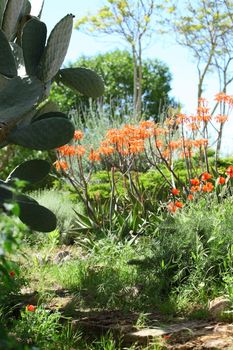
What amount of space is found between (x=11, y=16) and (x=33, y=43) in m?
0.56

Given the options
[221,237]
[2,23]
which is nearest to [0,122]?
[2,23]

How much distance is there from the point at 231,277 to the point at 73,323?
104cm

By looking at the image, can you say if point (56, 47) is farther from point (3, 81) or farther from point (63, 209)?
point (63, 209)

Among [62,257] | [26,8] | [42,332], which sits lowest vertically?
[62,257]

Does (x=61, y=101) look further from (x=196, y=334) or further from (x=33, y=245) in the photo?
(x=196, y=334)

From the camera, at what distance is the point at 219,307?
4160 millimetres

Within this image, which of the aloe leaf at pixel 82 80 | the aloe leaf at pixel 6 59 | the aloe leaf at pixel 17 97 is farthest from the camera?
the aloe leaf at pixel 82 80

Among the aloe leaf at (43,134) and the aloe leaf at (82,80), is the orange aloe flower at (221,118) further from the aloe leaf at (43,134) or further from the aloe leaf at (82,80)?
the aloe leaf at (43,134)

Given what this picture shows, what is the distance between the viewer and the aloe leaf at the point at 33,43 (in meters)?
4.33

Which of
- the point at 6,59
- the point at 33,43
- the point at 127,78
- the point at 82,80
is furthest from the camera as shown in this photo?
the point at 127,78

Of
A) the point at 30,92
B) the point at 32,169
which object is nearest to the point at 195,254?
the point at 32,169

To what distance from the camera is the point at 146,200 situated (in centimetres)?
631

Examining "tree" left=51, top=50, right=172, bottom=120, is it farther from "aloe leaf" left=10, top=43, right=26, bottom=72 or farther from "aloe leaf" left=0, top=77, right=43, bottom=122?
"aloe leaf" left=0, top=77, right=43, bottom=122

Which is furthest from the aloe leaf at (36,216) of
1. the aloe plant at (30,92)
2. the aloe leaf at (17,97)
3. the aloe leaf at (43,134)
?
the aloe leaf at (17,97)
